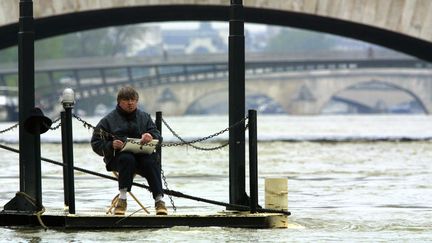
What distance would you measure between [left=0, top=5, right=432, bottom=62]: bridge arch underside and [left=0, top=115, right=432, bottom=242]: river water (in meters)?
2.98

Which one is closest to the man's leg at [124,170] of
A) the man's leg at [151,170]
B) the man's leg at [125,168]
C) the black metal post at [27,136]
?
the man's leg at [125,168]

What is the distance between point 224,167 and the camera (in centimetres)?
3117

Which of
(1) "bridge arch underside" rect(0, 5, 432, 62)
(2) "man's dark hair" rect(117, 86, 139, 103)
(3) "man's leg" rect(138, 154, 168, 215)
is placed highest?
(1) "bridge arch underside" rect(0, 5, 432, 62)

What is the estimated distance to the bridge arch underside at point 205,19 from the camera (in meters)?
39.3

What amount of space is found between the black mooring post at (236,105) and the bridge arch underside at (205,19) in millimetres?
22877

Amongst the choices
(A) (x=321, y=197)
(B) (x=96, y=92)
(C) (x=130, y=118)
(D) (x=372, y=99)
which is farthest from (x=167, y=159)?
(D) (x=372, y=99)

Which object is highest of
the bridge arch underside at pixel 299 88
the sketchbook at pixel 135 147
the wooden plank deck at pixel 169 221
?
the bridge arch underside at pixel 299 88

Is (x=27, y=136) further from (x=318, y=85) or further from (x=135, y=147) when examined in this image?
(x=318, y=85)

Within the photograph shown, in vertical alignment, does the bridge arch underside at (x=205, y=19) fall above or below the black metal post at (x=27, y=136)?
above

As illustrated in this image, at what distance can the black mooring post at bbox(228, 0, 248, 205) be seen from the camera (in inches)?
604

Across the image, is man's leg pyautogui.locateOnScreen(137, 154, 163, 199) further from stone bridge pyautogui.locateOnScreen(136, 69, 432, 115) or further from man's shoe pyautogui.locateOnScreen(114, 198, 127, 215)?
stone bridge pyautogui.locateOnScreen(136, 69, 432, 115)

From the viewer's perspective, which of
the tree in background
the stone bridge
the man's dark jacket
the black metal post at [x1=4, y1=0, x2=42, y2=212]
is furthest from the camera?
the tree in background

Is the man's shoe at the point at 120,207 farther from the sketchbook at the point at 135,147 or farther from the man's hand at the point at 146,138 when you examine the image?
the man's hand at the point at 146,138

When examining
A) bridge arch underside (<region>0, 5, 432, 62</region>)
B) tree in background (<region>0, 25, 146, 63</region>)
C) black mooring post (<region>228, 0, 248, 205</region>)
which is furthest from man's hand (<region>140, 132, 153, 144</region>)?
tree in background (<region>0, 25, 146, 63</region>)
